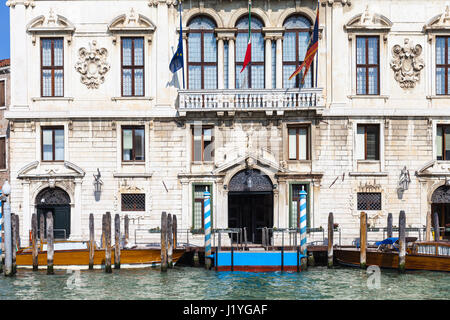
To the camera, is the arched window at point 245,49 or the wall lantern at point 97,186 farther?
the arched window at point 245,49

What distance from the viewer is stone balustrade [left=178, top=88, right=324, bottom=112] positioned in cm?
2433

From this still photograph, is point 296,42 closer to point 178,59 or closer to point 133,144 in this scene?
point 178,59

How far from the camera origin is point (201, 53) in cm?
2503

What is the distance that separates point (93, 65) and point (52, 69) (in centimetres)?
159

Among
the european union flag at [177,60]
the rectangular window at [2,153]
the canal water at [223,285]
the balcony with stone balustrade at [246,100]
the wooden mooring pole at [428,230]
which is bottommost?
the canal water at [223,285]

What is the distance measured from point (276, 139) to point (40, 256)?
9.51m

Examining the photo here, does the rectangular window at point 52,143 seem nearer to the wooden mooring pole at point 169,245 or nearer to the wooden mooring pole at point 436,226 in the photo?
the wooden mooring pole at point 169,245

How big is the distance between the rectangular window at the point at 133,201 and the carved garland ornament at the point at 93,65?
434cm

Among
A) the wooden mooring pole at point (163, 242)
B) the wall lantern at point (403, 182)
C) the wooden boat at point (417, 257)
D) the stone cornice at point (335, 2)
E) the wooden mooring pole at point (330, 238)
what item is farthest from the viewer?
the stone cornice at point (335, 2)

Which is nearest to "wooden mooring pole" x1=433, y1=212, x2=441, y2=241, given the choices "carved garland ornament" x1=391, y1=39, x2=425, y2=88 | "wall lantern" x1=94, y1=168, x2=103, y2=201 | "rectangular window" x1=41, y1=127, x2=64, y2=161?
"carved garland ornament" x1=391, y1=39, x2=425, y2=88

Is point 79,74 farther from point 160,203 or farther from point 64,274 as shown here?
point 64,274

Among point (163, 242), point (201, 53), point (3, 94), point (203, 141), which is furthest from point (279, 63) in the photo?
point (3, 94)

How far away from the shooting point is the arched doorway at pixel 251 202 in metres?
24.7

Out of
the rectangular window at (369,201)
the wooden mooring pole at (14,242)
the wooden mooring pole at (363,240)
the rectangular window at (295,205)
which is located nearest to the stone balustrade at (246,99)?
the rectangular window at (295,205)
